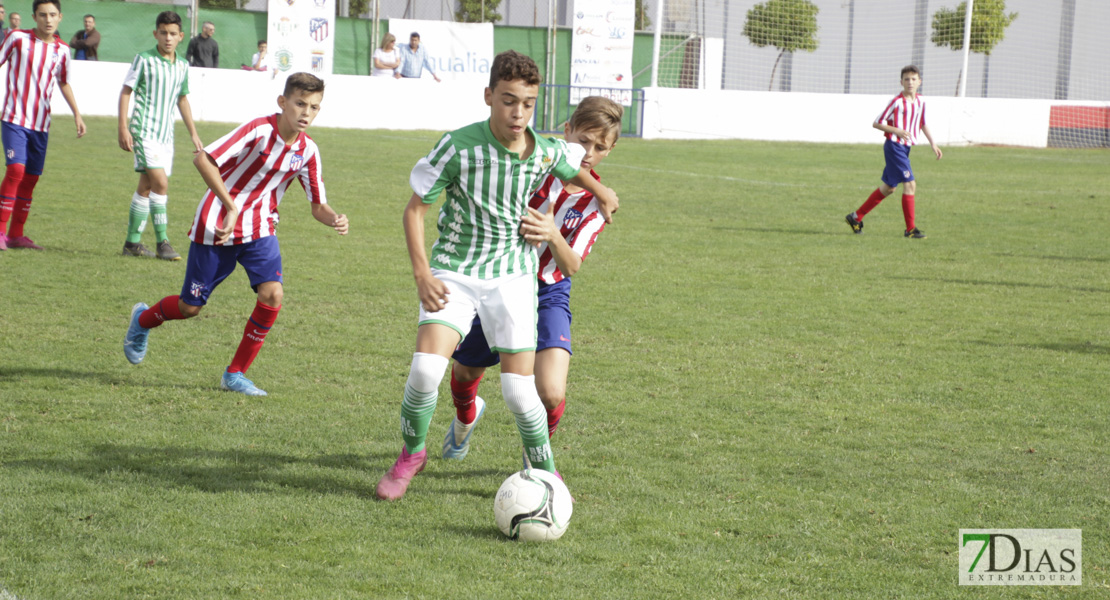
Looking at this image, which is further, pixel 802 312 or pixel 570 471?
pixel 802 312

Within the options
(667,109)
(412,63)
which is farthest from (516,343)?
(667,109)

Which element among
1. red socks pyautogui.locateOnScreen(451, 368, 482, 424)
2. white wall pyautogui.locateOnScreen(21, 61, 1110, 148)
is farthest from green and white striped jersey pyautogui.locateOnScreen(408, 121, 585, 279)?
white wall pyautogui.locateOnScreen(21, 61, 1110, 148)

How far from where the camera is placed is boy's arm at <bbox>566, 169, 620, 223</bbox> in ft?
12.8

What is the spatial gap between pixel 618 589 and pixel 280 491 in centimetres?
144

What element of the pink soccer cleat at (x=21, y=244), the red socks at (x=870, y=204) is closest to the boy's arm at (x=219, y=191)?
the pink soccer cleat at (x=21, y=244)

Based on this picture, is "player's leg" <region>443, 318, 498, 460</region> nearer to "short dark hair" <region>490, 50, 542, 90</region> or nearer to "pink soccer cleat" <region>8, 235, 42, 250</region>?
"short dark hair" <region>490, 50, 542, 90</region>

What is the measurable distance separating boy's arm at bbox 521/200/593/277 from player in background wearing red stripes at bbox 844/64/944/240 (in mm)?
8987

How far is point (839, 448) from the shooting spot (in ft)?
15.5

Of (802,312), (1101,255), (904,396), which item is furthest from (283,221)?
(1101,255)

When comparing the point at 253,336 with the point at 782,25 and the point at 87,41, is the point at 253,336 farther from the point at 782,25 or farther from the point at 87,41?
the point at 782,25

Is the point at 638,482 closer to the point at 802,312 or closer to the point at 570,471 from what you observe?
the point at 570,471

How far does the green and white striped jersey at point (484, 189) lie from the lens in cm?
369

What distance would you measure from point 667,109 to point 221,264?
22.5 metres
